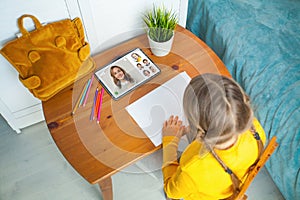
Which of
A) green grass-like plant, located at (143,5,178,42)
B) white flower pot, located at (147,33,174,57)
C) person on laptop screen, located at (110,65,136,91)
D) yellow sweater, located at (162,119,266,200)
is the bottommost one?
yellow sweater, located at (162,119,266,200)

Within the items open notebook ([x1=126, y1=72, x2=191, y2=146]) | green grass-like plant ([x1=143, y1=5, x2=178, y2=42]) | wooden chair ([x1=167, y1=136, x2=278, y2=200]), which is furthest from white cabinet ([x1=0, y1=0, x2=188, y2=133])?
wooden chair ([x1=167, y1=136, x2=278, y2=200])

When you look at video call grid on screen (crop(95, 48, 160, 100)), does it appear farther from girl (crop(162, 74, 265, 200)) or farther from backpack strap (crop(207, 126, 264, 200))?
backpack strap (crop(207, 126, 264, 200))

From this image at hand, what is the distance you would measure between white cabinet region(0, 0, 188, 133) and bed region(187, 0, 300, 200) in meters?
0.28

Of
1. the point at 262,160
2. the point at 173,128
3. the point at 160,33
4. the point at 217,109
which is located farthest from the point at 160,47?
the point at 262,160

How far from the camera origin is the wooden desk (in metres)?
0.92

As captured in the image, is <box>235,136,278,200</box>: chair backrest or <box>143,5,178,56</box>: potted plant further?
<box>143,5,178,56</box>: potted plant

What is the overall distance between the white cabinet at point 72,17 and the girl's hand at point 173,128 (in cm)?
46

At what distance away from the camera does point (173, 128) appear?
0.95 meters

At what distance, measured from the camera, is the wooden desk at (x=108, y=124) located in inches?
36.4

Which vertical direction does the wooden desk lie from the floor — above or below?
above

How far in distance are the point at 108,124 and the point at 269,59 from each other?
807 millimetres

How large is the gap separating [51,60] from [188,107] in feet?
1.74

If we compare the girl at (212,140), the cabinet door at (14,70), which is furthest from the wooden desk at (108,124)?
the cabinet door at (14,70)

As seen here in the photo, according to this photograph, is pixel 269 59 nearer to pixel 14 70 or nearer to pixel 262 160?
pixel 262 160
